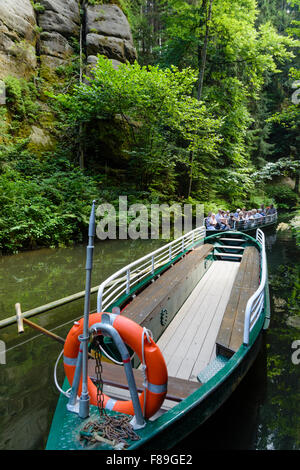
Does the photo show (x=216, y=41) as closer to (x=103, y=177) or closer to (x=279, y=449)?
(x=103, y=177)

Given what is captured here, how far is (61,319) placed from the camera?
579cm

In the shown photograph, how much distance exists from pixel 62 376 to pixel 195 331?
233 centimetres

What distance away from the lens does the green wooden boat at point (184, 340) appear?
2284 mm

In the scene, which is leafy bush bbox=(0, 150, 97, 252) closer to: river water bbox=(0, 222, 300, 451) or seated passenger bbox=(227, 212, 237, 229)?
river water bbox=(0, 222, 300, 451)

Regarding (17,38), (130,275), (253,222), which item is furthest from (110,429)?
(17,38)

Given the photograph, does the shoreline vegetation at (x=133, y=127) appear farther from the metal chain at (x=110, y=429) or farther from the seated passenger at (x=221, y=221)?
the metal chain at (x=110, y=429)

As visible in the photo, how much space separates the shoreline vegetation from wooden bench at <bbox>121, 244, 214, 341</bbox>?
675 cm

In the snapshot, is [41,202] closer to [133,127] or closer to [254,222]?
[133,127]

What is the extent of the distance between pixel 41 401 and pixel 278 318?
5299 mm

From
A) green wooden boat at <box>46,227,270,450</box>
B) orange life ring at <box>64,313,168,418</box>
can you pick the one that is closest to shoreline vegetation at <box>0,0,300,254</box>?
green wooden boat at <box>46,227,270,450</box>

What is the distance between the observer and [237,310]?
13.7 ft
